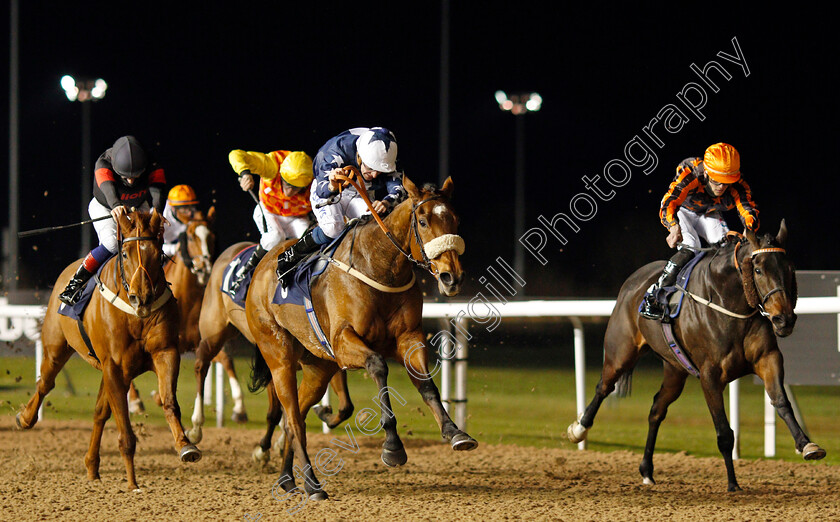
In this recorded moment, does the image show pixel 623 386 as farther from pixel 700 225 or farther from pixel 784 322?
pixel 784 322

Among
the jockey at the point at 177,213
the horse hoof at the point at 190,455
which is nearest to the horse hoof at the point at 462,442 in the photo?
the horse hoof at the point at 190,455

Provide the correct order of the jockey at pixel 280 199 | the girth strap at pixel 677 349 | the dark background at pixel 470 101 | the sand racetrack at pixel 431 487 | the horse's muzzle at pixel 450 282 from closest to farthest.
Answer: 1. the horse's muzzle at pixel 450 282
2. the sand racetrack at pixel 431 487
3. the girth strap at pixel 677 349
4. the jockey at pixel 280 199
5. the dark background at pixel 470 101

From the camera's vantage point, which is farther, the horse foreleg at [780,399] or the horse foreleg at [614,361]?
the horse foreleg at [614,361]

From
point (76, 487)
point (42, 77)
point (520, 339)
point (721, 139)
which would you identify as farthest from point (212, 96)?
point (76, 487)

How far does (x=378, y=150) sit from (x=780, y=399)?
2421 mm

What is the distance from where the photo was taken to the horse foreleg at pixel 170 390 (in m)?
4.95

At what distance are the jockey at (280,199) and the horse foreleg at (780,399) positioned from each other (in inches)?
128

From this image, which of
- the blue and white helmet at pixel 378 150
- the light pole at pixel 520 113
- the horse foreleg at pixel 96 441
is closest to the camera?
the blue and white helmet at pixel 378 150

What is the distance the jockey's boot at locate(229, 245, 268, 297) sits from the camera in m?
6.54

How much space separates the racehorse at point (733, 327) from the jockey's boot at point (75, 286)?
3.40 m

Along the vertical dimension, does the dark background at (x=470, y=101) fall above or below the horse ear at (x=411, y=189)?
above

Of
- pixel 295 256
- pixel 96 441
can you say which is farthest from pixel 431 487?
pixel 96 441

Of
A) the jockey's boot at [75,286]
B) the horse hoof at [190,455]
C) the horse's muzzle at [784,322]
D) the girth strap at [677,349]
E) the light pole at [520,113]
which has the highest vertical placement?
the light pole at [520,113]

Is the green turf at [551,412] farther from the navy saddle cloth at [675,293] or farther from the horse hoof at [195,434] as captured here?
the navy saddle cloth at [675,293]
